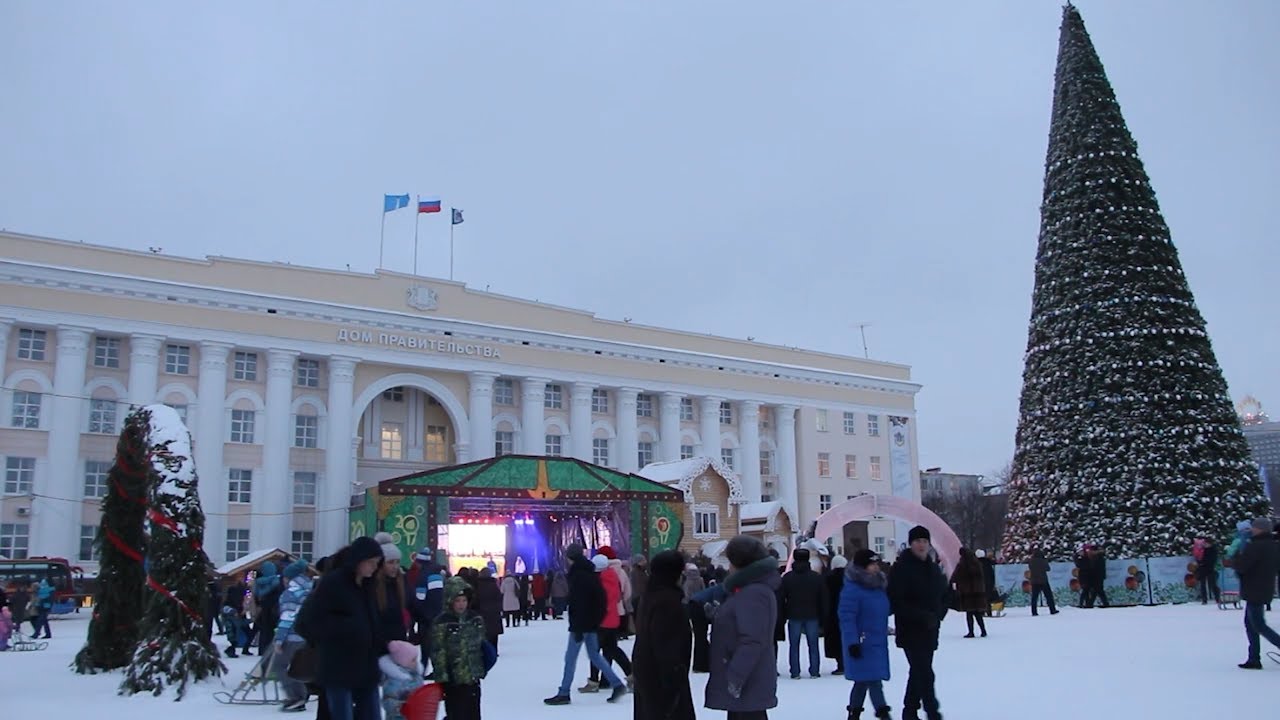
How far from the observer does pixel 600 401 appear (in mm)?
44594

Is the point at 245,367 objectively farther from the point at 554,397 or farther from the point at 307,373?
the point at 554,397

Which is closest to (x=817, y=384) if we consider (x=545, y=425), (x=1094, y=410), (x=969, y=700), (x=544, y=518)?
(x=545, y=425)

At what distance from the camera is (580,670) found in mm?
13258

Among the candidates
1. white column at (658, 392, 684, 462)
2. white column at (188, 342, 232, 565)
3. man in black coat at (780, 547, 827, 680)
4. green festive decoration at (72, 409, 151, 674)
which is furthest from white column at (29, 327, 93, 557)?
man in black coat at (780, 547, 827, 680)

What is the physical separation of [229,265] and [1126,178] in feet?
92.5

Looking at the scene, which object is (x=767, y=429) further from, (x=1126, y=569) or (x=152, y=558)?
(x=152, y=558)

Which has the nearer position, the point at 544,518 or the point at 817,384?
the point at 544,518

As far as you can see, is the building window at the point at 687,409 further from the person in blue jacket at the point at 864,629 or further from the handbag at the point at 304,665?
→ the handbag at the point at 304,665

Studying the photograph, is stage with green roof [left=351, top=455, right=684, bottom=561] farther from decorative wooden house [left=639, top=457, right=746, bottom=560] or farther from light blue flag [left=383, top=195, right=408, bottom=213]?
light blue flag [left=383, top=195, right=408, bottom=213]

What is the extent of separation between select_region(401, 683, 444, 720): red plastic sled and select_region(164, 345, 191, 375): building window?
104 ft

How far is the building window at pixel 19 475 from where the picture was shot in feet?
103

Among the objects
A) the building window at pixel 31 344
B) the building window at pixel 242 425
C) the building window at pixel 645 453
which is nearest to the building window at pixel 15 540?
the building window at pixel 31 344

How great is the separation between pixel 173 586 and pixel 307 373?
87.4 ft

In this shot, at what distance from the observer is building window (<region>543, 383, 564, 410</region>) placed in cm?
4284
